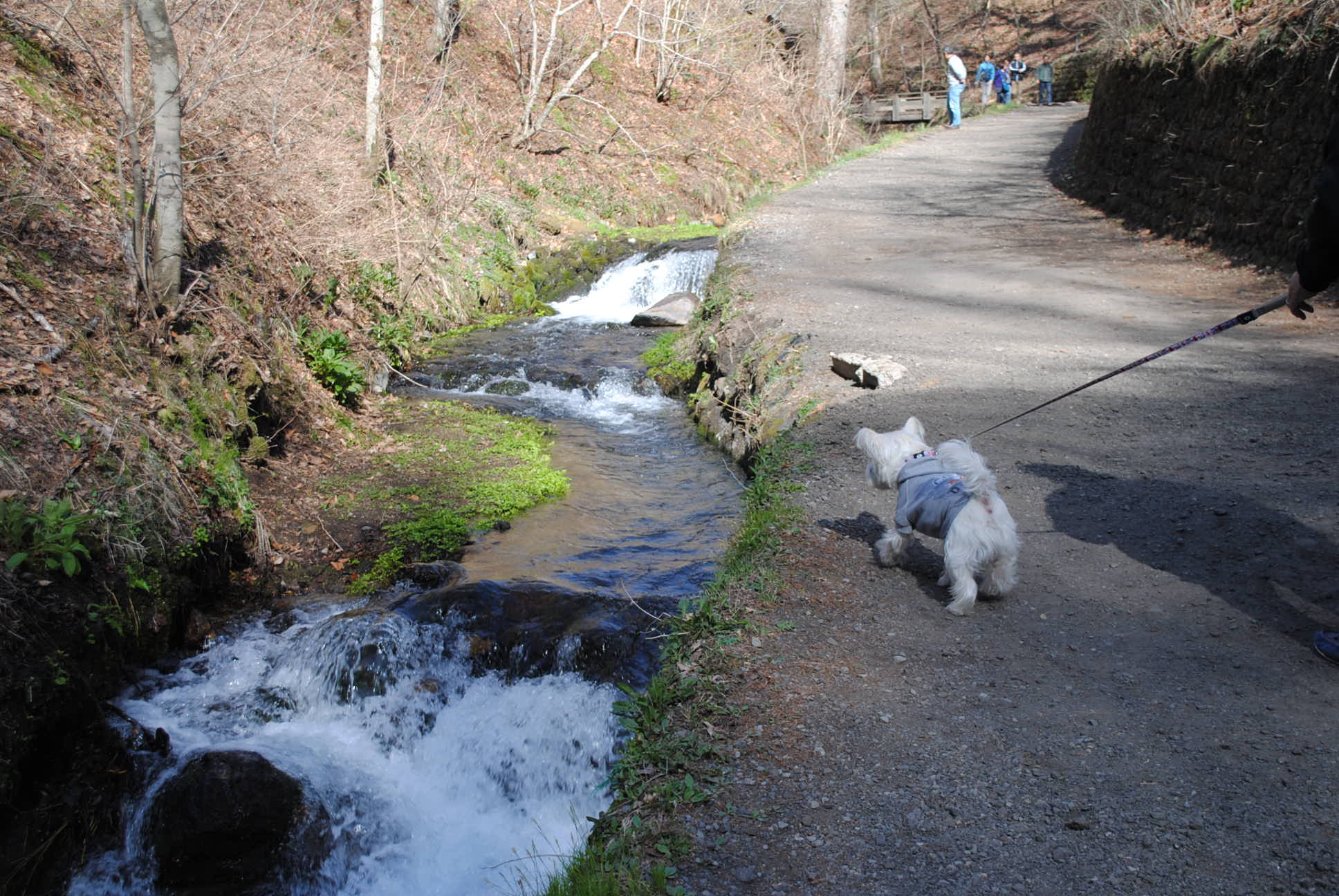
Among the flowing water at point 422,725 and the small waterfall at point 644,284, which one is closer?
the flowing water at point 422,725

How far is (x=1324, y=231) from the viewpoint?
3.94 metres

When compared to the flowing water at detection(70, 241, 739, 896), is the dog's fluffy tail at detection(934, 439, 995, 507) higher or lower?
higher

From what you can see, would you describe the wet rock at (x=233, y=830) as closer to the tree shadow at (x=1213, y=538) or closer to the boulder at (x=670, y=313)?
the tree shadow at (x=1213, y=538)

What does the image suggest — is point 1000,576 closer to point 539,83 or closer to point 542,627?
point 542,627

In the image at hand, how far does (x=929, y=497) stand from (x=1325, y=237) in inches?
86.8

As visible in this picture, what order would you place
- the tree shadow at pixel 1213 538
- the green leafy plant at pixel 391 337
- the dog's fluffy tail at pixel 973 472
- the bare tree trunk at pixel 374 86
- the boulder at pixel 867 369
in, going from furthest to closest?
the bare tree trunk at pixel 374 86, the green leafy plant at pixel 391 337, the boulder at pixel 867 369, the tree shadow at pixel 1213 538, the dog's fluffy tail at pixel 973 472

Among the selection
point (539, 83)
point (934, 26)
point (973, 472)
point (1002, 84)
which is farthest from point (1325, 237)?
point (934, 26)

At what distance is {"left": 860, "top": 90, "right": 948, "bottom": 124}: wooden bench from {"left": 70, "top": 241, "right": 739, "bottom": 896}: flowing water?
28094 mm

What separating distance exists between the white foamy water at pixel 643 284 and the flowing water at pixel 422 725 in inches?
345

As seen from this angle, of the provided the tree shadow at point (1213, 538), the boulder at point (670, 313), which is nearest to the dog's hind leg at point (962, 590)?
the tree shadow at point (1213, 538)

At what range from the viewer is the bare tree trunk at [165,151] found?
647cm

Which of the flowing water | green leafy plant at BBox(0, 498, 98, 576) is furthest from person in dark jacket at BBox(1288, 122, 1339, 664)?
green leafy plant at BBox(0, 498, 98, 576)

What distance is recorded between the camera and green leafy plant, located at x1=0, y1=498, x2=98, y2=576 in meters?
4.59

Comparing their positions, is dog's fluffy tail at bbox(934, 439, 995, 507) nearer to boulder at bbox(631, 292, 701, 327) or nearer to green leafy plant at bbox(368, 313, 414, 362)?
green leafy plant at bbox(368, 313, 414, 362)
